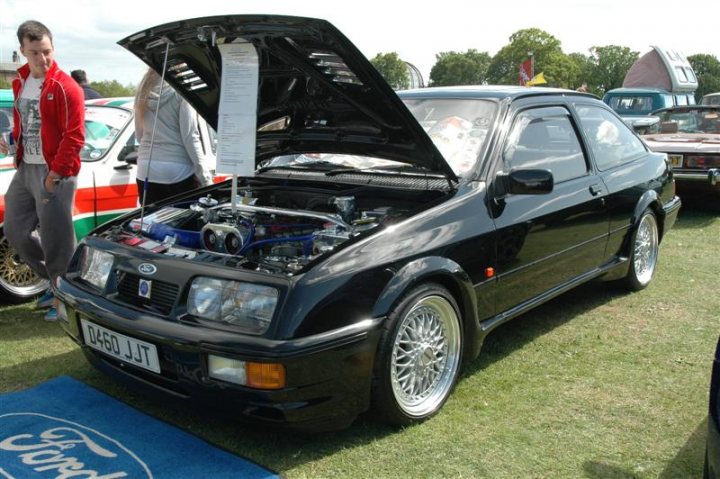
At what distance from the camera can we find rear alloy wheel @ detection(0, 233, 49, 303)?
4.90m

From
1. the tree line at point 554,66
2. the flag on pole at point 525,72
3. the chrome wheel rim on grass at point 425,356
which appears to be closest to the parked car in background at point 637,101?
the flag on pole at point 525,72

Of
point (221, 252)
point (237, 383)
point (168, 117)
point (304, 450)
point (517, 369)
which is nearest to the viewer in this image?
point (237, 383)

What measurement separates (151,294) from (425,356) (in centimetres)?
126

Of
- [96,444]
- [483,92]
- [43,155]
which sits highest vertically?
[483,92]

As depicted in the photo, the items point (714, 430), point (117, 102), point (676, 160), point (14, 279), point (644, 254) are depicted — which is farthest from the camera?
point (676, 160)

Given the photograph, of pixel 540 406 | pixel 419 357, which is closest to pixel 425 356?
pixel 419 357

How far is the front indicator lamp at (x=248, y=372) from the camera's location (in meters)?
2.50

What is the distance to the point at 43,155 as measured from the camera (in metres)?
4.21

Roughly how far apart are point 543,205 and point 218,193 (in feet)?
6.40

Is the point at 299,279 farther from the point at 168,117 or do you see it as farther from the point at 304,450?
the point at 168,117

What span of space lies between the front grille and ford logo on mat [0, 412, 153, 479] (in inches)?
23.6

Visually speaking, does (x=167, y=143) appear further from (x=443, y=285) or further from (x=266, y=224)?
(x=443, y=285)

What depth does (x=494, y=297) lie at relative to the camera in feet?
11.4

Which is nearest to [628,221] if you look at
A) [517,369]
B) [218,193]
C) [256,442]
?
[517,369]
